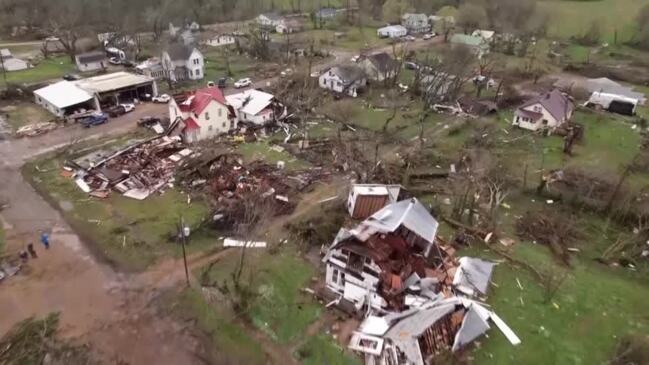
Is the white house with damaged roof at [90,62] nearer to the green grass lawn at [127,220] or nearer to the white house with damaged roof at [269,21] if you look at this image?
the green grass lawn at [127,220]

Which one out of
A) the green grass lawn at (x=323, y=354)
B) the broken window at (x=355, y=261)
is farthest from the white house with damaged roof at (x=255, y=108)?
the green grass lawn at (x=323, y=354)

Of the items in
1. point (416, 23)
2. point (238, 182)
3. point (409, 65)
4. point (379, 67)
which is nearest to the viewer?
point (238, 182)

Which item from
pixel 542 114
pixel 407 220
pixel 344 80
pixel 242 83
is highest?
pixel 407 220

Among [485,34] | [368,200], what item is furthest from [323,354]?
[485,34]

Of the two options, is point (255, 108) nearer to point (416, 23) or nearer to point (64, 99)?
point (64, 99)

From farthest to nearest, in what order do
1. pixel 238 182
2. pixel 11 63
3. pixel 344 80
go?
pixel 11 63 < pixel 344 80 < pixel 238 182

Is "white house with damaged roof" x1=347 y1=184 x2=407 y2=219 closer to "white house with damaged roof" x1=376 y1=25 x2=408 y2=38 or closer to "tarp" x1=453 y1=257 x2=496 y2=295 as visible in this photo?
"tarp" x1=453 y1=257 x2=496 y2=295
